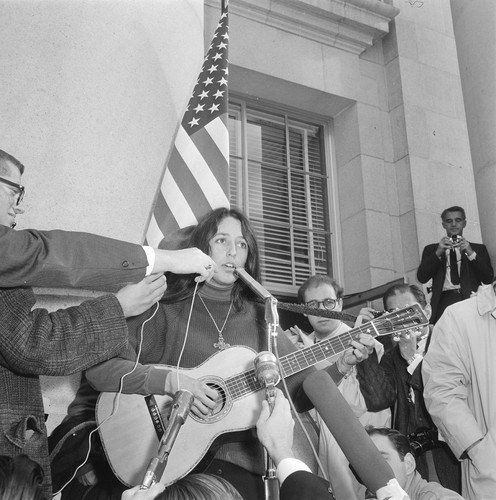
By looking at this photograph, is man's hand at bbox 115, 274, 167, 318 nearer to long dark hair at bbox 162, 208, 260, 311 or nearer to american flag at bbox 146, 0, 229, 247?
long dark hair at bbox 162, 208, 260, 311

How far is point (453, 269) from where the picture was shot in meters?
6.43

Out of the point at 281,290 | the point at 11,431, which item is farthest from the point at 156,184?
the point at 281,290

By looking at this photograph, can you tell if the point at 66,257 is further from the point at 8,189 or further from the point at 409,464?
the point at 409,464

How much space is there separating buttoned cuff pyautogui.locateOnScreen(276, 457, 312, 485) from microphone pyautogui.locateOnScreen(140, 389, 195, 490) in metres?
0.34

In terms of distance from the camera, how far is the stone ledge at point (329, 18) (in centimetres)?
766

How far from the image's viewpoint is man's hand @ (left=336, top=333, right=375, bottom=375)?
3133mm

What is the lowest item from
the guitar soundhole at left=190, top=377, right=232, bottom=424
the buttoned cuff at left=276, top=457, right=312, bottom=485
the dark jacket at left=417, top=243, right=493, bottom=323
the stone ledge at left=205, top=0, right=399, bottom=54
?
the buttoned cuff at left=276, top=457, right=312, bottom=485

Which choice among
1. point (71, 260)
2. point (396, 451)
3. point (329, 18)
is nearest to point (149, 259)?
point (71, 260)

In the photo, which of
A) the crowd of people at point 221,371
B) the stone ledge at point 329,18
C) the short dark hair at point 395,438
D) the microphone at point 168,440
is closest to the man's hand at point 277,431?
the crowd of people at point 221,371

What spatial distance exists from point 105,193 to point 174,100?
983mm

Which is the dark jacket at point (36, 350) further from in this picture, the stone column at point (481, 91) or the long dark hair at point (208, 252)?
the stone column at point (481, 91)

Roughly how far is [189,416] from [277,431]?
1.04m

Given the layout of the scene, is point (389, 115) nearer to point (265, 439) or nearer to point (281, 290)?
point (281, 290)

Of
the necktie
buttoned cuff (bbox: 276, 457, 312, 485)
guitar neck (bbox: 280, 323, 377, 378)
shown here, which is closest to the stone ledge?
the necktie
